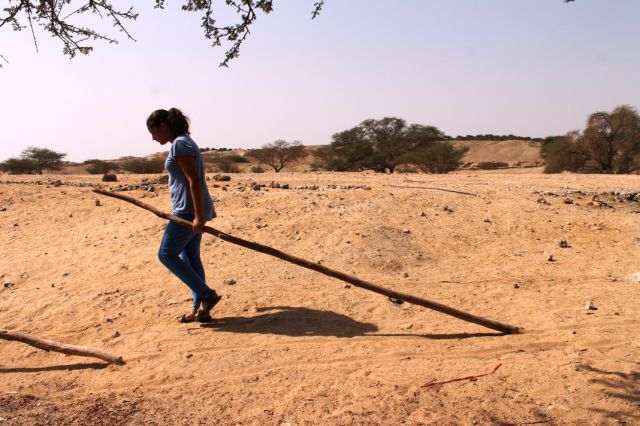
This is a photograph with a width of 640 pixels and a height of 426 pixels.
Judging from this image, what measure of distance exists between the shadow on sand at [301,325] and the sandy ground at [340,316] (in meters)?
0.02

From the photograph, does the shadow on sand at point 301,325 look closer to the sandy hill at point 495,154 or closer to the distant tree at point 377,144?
the distant tree at point 377,144

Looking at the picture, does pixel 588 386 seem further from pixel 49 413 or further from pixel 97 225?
pixel 97 225

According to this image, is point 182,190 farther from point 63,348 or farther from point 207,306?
point 63,348

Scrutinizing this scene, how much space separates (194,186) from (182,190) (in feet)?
0.73

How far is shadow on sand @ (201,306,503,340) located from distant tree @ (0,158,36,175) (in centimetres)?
2744

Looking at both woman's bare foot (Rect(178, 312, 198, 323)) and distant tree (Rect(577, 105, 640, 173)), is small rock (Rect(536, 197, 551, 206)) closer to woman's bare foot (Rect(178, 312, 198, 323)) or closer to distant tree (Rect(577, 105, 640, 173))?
woman's bare foot (Rect(178, 312, 198, 323))

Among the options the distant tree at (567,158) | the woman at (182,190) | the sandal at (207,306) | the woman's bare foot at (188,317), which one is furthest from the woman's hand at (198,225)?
the distant tree at (567,158)

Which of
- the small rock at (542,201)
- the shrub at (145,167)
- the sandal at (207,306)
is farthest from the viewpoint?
the shrub at (145,167)

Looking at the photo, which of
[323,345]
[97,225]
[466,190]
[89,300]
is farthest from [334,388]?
[466,190]

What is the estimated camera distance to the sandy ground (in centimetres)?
291

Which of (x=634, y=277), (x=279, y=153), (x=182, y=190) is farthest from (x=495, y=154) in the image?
(x=182, y=190)

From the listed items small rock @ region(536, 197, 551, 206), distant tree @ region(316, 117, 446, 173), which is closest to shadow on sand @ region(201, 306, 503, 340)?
small rock @ region(536, 197, 551, 206)

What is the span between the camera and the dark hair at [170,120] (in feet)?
12.5

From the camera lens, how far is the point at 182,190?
12.7ft
